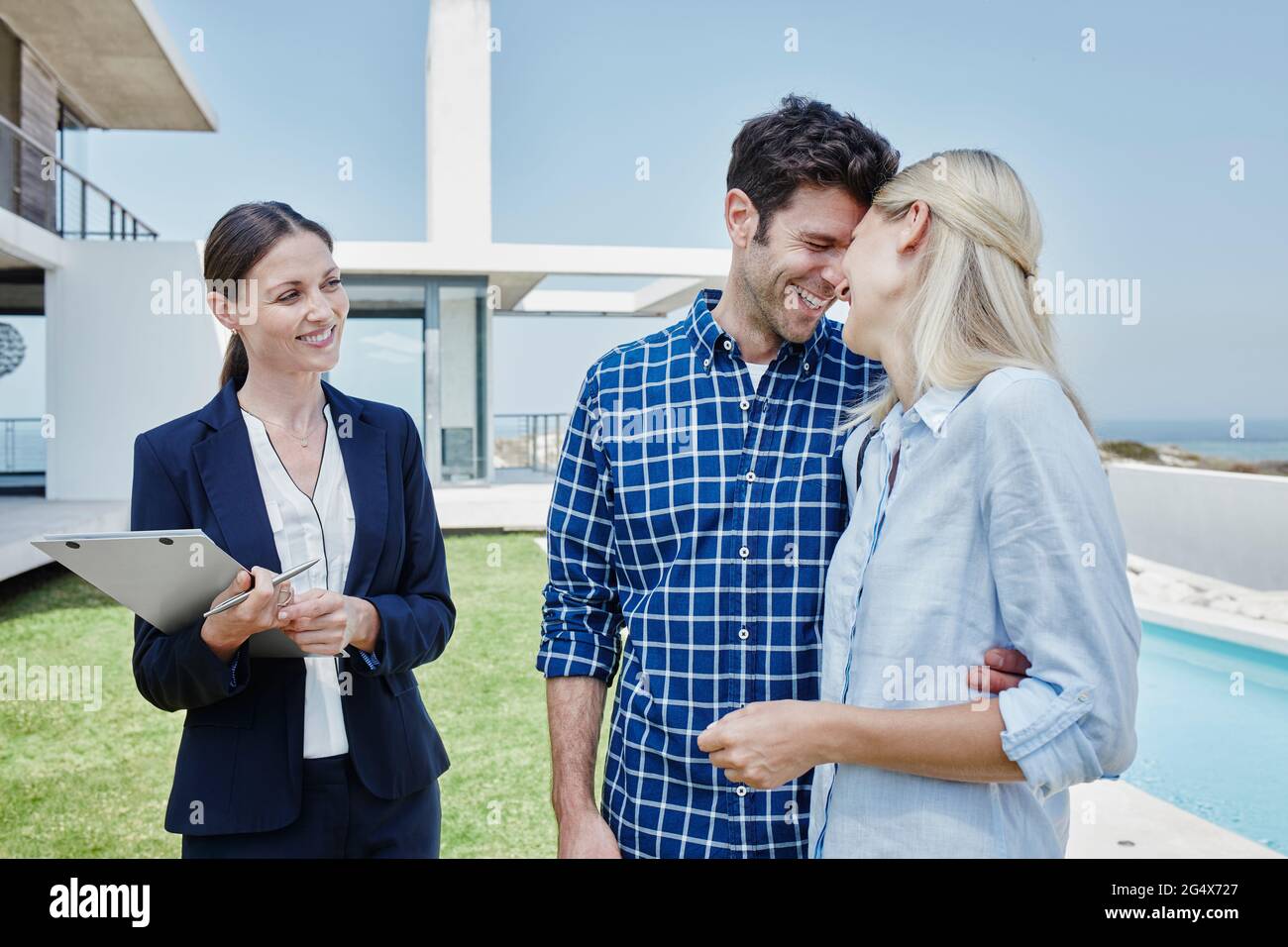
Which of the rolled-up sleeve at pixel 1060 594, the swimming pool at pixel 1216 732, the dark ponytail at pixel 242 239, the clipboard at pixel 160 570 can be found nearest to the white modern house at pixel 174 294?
the swimming pool at pixel 1216 732

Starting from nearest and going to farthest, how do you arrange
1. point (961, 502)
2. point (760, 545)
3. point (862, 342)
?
point (961, 502) → point (862, 342) → point (760, 545)

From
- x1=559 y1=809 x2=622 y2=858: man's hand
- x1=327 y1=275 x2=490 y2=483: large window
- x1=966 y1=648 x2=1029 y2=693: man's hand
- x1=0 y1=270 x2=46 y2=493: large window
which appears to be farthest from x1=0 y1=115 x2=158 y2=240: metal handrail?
x1=966 y1=648 x2=1029 y2=693: man's hand

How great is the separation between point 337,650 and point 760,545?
66 centimetres

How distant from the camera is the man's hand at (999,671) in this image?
3.61 feet

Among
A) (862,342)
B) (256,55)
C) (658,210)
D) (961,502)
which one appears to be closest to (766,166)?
(862,342)

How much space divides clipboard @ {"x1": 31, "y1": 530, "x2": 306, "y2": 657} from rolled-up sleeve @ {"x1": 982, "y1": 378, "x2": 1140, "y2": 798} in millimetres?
1020

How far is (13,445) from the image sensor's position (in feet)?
44.9

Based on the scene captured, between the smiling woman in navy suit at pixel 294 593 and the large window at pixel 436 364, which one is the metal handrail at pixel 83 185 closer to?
the large window at pixel 436 364

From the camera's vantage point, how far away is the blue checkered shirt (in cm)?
140

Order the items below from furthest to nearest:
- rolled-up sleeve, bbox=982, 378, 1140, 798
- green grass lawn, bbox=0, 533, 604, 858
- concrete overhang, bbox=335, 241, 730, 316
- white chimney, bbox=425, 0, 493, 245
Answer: white chimney, bbox=425, 0, 493, 245, concrete overhang, bbox=335, 241, 730, 316, green grass lawn, bbox=0, 533, 604, 858, rolled-up sleeve, bbox=982, 378, 1140, 798

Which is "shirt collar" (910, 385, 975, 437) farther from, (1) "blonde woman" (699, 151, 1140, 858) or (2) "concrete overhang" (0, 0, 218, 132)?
(2) "concrete overhang" (0, 0, 218, 132)

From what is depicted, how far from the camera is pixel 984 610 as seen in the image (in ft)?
3.74

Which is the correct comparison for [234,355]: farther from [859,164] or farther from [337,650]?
[859,164]

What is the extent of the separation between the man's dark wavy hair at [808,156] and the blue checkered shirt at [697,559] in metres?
0.21
